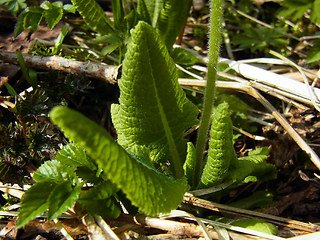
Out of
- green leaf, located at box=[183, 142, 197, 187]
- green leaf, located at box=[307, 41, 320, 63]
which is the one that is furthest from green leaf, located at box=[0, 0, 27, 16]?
green leaf, located at box=[307, 41, 320, 63]

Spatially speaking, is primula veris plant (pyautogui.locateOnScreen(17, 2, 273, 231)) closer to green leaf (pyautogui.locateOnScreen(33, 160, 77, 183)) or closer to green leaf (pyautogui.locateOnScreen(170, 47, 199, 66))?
green leaf (pyautogui.locateOnScreen(33, 160, 77, 183))

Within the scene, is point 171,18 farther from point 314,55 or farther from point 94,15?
point 314,55

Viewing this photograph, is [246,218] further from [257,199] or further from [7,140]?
[7,140]

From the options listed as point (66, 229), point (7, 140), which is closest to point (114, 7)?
point (7, 140)

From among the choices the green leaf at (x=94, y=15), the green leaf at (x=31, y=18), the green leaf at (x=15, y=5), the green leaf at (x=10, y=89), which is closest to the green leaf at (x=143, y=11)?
the green leaf at (x=94, y=15)

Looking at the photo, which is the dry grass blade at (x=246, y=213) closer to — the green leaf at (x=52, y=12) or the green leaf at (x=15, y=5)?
the green leaf at (x=52, y=12)

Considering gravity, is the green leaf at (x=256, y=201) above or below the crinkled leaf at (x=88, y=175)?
below
